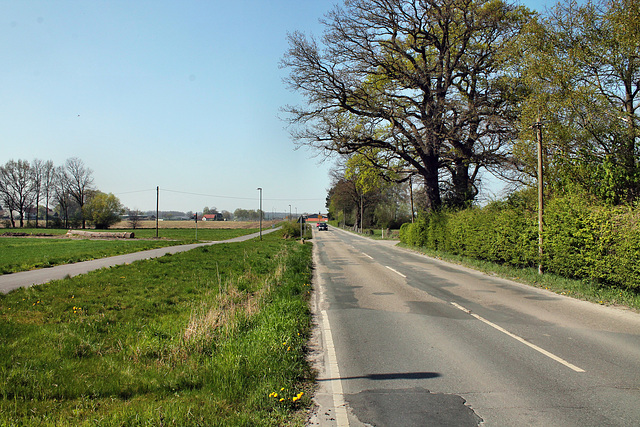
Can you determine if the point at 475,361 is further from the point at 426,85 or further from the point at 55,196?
the point at 55,196

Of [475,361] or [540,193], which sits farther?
[540,193]

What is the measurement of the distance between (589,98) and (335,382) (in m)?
12.8

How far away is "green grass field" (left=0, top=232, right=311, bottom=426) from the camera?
3785mm

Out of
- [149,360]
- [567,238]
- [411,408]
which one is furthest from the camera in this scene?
[567,238]

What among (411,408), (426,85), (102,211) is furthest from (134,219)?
(411,408)

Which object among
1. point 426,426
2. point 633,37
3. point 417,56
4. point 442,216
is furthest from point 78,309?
point 417,56

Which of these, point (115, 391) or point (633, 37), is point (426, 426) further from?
point (633, 37)

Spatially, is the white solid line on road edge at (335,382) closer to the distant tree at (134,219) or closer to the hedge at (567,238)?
the hedge at (567,238)

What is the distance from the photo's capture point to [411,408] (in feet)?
13.1

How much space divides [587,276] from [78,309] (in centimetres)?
1302

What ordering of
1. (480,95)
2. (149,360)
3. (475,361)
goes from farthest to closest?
(480,95)
(149,360)
(475,361)

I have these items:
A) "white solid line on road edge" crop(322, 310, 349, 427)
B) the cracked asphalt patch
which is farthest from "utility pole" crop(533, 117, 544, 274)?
the cracked asphalt patch

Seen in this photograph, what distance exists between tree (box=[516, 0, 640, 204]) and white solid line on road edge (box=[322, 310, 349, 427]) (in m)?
10.1

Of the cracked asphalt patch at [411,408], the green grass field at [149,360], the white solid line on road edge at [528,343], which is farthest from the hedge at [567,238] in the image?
the green grass field at [149,360]
